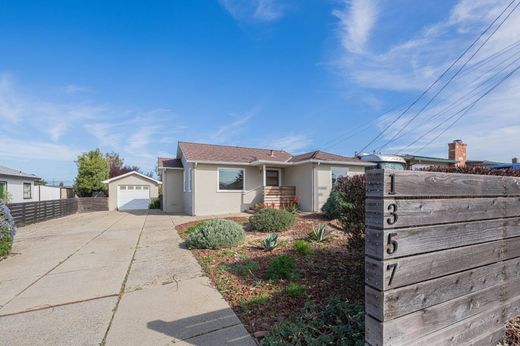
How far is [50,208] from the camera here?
1384 centimetres

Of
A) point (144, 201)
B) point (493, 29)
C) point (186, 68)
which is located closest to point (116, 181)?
point (144, 201)

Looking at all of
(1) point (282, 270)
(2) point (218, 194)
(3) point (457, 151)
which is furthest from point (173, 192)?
(3) point (457, 151)

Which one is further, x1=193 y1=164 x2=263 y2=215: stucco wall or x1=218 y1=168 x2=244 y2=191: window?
x1=218 y1=168 x2=244 y2=191: window

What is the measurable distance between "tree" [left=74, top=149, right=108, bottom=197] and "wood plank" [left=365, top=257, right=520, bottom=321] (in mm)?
25189

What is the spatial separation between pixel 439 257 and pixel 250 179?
12.7 m

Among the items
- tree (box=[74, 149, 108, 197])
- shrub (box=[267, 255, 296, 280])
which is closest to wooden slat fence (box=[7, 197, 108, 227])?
tree (box=[74, 149, 108, 197])

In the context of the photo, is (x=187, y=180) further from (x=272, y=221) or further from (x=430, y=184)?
(x=430, y=184)

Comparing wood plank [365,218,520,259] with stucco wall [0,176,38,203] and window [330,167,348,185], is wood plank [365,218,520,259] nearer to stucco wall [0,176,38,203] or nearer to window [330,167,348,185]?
window [330,167,348,185]

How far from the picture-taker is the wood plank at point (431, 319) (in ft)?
4.95

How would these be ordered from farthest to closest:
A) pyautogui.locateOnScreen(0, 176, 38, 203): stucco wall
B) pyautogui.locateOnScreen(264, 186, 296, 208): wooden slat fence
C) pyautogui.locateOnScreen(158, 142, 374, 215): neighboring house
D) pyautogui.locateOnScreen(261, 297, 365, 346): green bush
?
1. pyautogui.locateOnScreen(0, 176, 38, 203): stucco wall
2. pyautogui.locateOnScreen(264, 186, 296, 208): wooden slat fence
3. pyautogui.locateOnScreen(158, 142, 374, 215): neighboring house
4. pyautogui.locateOnScreen(261, 297, 365, 346): green bush

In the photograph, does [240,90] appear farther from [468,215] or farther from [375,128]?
[468,215]

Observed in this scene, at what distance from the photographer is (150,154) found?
85.3 ft

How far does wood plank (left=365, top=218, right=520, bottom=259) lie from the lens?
1.48 meters

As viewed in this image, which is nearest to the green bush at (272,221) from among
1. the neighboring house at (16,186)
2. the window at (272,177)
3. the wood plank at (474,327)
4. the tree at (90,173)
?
the wood plank at (474,327)
